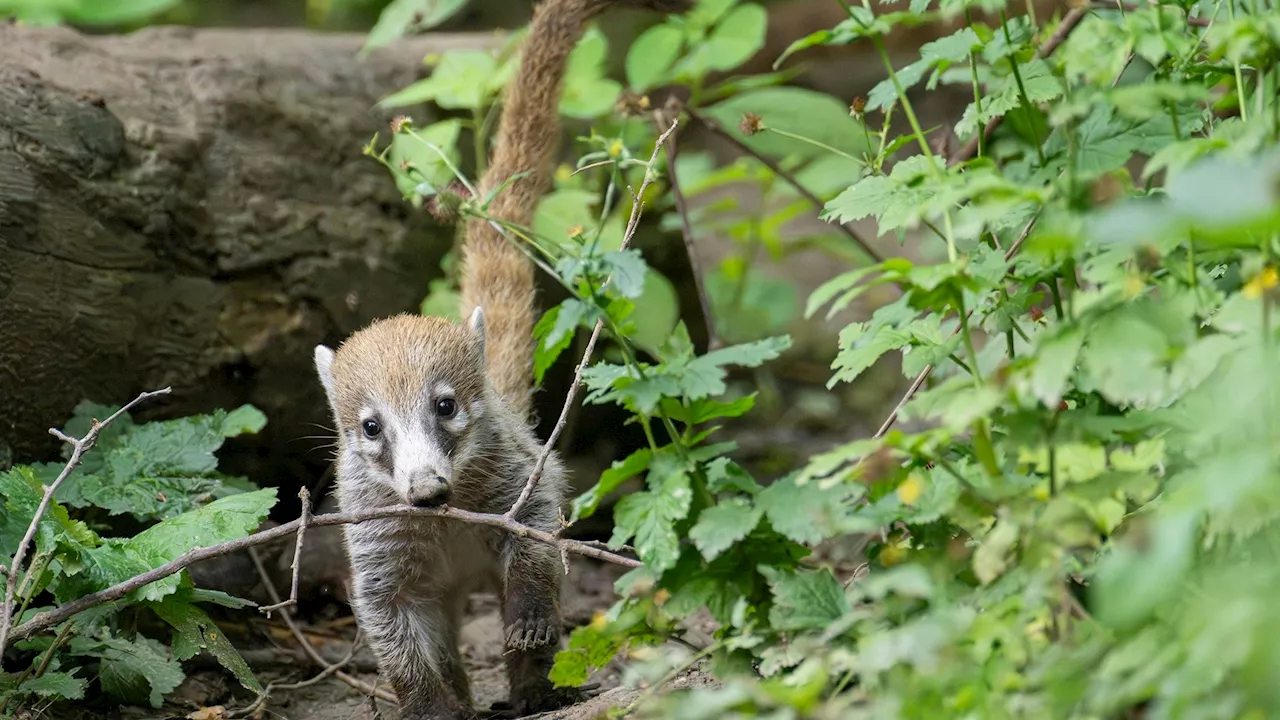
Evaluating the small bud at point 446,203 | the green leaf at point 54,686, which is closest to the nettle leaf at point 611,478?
the small bud at point 446,203

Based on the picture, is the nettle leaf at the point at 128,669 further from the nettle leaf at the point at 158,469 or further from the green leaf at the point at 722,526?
the green leaf at the point at 722,526

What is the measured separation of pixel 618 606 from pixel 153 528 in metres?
1.76

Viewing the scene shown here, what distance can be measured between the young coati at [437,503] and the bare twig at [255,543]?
252mm

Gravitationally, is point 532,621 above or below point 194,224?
below

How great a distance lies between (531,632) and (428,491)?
735 mm

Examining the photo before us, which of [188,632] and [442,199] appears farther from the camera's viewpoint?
[442,199]

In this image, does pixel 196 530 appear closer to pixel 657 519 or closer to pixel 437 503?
pixel 437 503

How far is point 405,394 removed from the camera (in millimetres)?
4328

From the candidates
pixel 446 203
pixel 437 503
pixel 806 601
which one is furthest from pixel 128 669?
pixel 806 601

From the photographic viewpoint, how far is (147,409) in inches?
207

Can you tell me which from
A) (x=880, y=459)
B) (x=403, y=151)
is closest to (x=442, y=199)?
(x=403, y=151)

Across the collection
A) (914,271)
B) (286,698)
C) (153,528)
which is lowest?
(286,698)

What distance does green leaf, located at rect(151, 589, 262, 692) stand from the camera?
3949mm

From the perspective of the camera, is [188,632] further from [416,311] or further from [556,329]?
[416,311]
